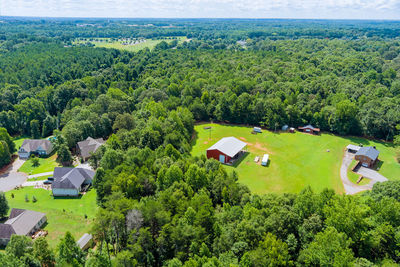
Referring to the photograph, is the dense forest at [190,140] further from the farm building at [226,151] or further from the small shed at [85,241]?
the farm building at [226,151]

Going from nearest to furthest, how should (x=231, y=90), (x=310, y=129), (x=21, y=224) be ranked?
(x=21, y=224)
(x=310, y=129)
(x=231, y=90)

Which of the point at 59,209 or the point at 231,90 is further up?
the point at 231,90

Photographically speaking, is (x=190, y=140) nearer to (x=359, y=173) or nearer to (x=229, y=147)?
(x=229, y=147)

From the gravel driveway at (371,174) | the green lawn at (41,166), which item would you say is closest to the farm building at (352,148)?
the gravel driveway at (371,174)

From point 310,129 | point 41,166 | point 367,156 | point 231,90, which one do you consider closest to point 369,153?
point 367,156

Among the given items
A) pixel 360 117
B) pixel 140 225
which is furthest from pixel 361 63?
pixel 140 225

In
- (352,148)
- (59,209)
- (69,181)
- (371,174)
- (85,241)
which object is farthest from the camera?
(352,148)

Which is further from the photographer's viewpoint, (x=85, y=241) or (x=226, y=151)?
(x=226, y=151)

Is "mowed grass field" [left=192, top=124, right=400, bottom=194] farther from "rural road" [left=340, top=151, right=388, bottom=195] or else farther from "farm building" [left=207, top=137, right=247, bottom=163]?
"farm building" [left=207, top=137, right=247, bottom=163]
